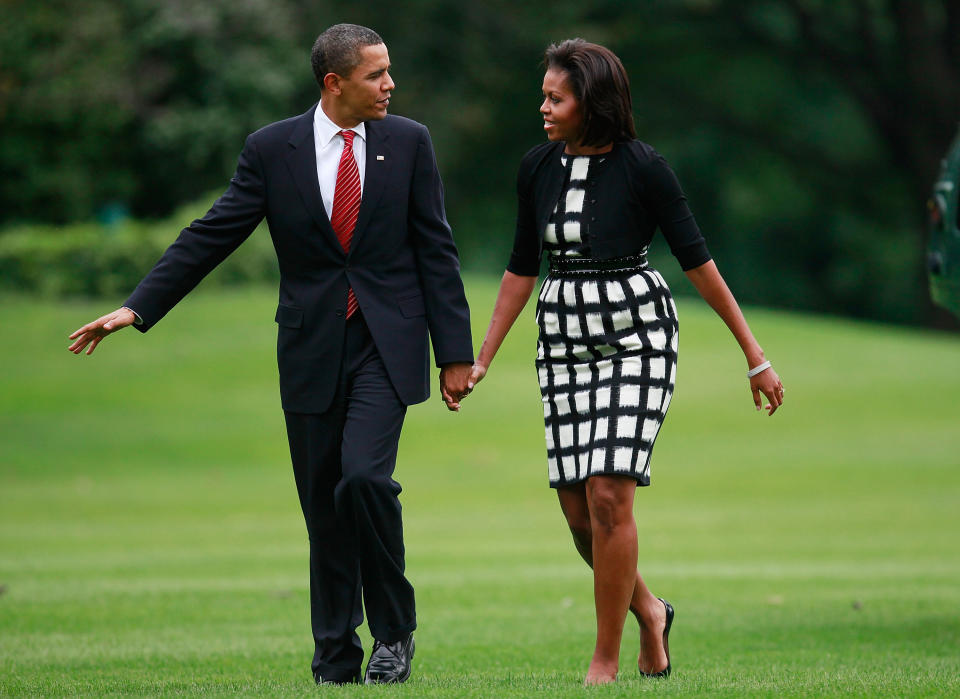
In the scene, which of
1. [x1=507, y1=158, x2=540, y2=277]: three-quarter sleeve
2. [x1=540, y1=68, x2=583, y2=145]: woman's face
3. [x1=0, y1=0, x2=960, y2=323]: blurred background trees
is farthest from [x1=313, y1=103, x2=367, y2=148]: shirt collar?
[x1=0, y1=0, x2=960, y2=323]: blurred background trees

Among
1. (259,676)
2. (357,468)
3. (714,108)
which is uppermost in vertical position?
(714,108)

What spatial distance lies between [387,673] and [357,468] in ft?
2.42

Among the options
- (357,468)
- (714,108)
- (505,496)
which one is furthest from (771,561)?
(714,108)

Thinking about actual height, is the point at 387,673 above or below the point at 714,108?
below

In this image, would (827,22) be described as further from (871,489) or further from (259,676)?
(259,676)

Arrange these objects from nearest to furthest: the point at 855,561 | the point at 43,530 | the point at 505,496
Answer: the point at 855,561 → the point at 43,530 → the point at 505,496

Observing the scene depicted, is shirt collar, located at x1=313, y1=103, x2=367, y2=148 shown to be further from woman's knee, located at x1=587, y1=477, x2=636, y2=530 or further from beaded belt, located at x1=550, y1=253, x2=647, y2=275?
woman's knee, located at x1=587, y1=477, x2=636, y2=530

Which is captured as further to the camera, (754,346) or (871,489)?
(871,489)

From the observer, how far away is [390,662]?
17.5 feet

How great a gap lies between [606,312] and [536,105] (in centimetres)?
3611

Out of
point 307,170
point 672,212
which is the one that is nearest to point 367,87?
point 307,170

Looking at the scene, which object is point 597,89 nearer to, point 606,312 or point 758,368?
point 606,312

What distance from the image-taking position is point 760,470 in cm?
1695

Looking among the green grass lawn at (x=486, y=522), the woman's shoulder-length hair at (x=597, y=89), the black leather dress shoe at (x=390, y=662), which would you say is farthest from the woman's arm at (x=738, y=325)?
the black leather dress shoe at (x=390, y=662)
